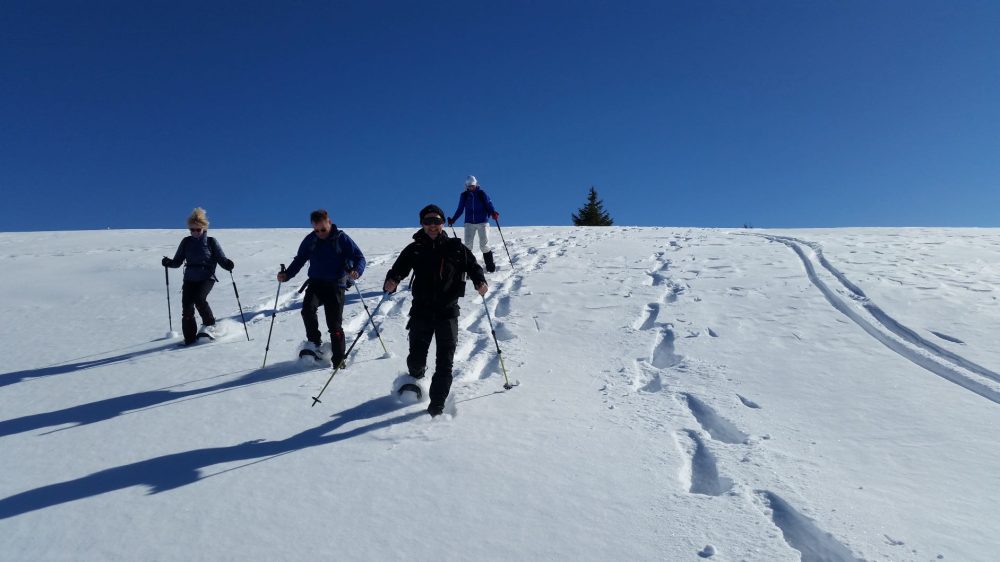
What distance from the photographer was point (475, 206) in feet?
38.2

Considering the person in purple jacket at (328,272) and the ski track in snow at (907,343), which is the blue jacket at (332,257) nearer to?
the person in purple jacket at (328,272)

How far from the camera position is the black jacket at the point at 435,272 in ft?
16.0

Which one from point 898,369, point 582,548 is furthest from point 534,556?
point 898,369

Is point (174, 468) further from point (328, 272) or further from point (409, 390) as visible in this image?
point (328, 272)

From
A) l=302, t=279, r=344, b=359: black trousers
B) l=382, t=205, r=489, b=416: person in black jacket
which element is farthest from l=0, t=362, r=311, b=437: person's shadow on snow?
l=382, t=205, r=489, b=416: person in black jacket

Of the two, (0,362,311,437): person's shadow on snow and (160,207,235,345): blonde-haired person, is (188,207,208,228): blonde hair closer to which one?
(160,207,235,345): blonde-haired person

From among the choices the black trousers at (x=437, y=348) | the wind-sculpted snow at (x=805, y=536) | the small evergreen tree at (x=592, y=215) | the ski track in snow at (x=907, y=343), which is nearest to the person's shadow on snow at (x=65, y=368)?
the black trousers at (x=437, y=348)

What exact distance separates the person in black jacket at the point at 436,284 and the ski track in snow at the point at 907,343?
192 inches

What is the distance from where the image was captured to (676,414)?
482cm

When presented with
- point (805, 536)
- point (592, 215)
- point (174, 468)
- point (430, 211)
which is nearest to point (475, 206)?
point (430, 211)

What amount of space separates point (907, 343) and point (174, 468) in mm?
7757

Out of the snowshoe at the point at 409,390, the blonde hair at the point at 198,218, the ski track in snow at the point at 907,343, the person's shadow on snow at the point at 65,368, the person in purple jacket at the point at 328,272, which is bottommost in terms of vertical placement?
the person's shadow on snow at the point at 65,368

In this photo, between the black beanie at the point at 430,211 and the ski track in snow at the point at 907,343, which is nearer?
the black beanie at the point at 430,211

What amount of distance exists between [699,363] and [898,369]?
203 centimetres
